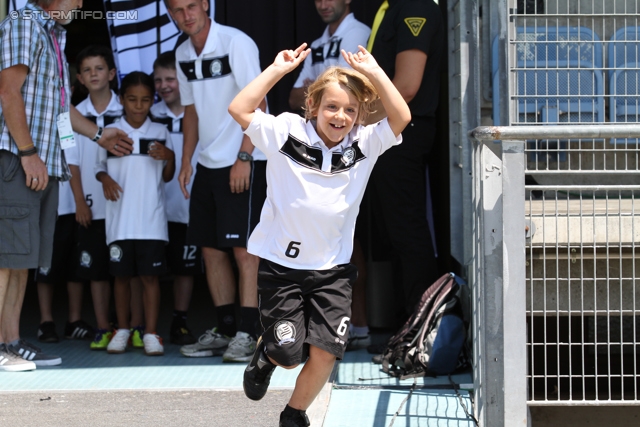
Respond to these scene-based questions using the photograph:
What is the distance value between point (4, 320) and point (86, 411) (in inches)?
50.1

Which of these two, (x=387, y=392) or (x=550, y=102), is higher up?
(x=550, y=102)

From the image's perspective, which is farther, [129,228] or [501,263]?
[129,228]

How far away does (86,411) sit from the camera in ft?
13.8

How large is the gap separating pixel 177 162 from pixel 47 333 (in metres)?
1.46

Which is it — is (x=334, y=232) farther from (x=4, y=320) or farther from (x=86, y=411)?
(x=4, y=320)

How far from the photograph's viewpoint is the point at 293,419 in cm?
354

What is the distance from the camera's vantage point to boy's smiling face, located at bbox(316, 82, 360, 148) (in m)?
3.47

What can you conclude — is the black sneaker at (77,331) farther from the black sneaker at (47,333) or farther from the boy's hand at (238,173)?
the boy's hand at (238,173)

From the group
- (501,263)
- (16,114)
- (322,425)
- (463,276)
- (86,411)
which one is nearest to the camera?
(501,263)

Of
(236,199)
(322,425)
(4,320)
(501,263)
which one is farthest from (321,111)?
(4,320)

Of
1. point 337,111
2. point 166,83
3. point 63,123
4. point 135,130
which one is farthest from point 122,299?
point 337,111

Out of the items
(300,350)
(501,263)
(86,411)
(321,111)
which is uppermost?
(321,111)

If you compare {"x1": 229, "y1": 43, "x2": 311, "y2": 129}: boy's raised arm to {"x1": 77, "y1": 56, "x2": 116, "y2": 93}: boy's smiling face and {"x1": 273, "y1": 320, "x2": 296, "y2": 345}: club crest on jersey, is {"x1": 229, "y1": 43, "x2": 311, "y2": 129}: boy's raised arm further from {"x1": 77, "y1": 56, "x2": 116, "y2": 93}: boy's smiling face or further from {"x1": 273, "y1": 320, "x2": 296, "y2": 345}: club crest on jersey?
{"x1": 77, "y1": 56, "x2": 116, "y2": 93}: boy's smiling face

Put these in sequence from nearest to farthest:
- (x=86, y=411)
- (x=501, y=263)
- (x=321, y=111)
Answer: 1. (x=501, y=263)
2. (x=321, y=111)
3. (x=86, y=411)
